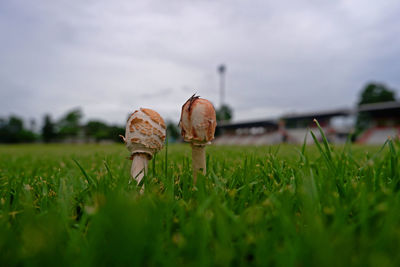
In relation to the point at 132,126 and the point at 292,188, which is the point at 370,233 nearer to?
the point at 292,188

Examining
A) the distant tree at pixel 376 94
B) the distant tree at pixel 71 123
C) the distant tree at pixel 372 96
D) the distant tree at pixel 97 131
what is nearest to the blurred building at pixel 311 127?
the distant tree at pixel 372 96

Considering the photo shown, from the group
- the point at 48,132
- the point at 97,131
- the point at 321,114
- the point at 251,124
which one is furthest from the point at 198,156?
the point at 48,132

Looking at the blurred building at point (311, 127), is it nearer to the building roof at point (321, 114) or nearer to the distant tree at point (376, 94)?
the building roof at point (321, 114)

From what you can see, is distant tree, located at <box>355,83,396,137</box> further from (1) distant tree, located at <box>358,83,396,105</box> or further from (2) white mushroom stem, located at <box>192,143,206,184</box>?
(2) white mushroom stem, located at <box>192,143,206,184</box>

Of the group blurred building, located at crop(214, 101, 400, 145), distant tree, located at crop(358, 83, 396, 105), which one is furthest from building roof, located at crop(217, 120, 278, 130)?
distant tree, located at crop(358, 83, 396, 105)

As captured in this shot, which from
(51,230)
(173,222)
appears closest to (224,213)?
(173,222)

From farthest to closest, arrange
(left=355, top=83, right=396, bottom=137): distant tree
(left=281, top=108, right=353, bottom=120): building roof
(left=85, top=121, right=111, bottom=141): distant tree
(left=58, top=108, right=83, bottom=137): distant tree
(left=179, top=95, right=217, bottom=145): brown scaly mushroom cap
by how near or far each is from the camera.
→ (left=58, top=108, right=83, bottom=137): distant tree
(left=85, top=121, right=111, bottom=141): distant tree
(left=355, top=83, right=396, bottom=137): distant tree
(left=281, top=108, right=353, bottom=120): building roof
(left=179, top=95, right=217, bottom=145): brown scaly mushroom cap

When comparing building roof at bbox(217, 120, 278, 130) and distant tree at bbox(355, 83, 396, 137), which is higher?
A: distant tree at bbox(355, 83, 396, 137)
